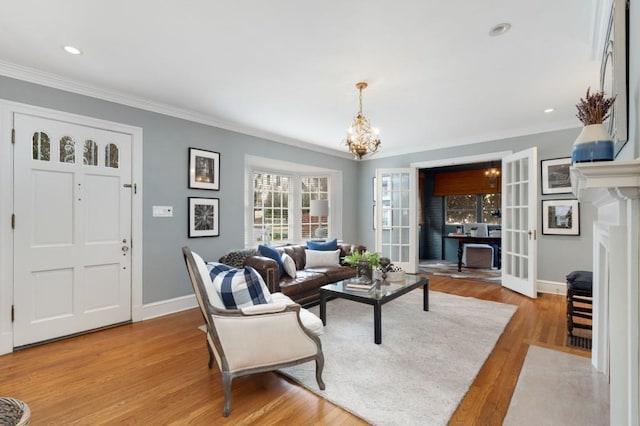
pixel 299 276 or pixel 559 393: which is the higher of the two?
pixel 299 276

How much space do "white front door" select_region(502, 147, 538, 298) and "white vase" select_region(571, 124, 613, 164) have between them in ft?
11.5

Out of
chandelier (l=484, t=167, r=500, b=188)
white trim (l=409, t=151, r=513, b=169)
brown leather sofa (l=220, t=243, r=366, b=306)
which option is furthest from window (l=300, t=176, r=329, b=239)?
chandelier (l=484, t=167, r=500, b=188)

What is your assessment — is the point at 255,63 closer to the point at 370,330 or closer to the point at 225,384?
the point at 225,384

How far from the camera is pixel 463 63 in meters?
2.62

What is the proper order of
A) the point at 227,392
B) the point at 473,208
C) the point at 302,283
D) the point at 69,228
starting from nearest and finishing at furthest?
the point at 227,392
the point at 69,228
the point at 302,283
the point at 473,208

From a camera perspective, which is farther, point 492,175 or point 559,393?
point 492,175

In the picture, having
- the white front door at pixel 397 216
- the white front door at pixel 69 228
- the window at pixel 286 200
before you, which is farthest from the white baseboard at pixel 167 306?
the white front door at pixel 397 216

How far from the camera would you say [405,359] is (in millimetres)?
2418

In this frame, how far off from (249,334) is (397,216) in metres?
4.72

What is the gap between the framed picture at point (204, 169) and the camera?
152 inches

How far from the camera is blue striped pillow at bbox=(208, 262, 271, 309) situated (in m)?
1.94

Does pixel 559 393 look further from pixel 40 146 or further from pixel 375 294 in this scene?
pixel 40 146

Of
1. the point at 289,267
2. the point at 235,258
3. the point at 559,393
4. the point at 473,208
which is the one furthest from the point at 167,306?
the point at 473,208

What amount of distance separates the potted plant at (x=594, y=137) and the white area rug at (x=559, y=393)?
4.99 ft
